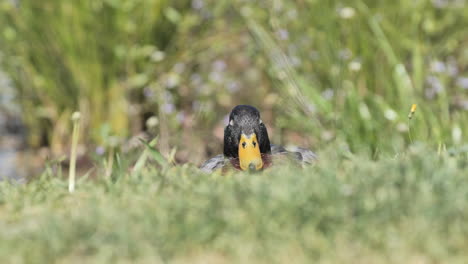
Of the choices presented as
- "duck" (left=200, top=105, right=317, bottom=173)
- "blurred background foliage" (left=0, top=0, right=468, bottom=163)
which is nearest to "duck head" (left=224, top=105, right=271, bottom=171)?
"duck" (left=200, top=105, right=317, bottom=173)

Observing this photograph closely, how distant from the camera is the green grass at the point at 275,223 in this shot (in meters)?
2.12

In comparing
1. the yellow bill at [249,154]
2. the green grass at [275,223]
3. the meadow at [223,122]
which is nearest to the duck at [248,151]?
the yellow bill at [249,154]

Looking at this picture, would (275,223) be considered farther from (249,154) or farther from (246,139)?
(246,139)

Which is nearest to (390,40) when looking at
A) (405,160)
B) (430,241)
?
(405,160)

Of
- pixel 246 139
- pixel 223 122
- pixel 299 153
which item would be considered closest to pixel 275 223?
pixel 246 139

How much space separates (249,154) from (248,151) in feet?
0.06

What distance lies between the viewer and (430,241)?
2.09 m

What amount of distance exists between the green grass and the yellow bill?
50 cm

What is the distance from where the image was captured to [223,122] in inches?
230

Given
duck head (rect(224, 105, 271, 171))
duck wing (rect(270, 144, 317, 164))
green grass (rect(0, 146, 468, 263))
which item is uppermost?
duck head (rect(224, 105, 271, 171))

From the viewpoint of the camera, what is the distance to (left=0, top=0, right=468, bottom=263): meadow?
2205 millimetres

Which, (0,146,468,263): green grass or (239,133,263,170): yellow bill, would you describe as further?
(239,133,263,170): yellow bill

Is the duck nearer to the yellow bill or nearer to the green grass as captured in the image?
the yellow bill

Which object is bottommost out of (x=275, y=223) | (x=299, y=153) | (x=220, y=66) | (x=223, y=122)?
(x=275, y=223)
